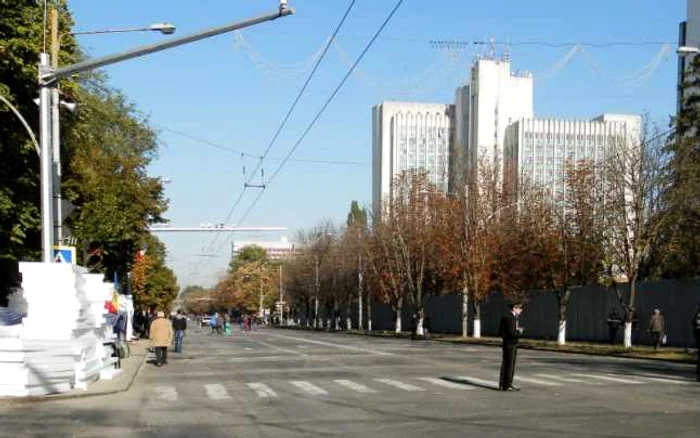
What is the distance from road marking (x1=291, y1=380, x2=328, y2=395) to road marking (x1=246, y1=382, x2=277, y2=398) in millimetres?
661

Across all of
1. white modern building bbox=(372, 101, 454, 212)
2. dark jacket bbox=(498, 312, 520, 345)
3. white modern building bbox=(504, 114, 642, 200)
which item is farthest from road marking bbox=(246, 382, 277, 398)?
white modern building bbox=(372, 101, 454, 212)

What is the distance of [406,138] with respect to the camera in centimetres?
9406

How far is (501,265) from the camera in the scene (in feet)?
175

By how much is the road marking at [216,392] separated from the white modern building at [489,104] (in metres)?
87.1

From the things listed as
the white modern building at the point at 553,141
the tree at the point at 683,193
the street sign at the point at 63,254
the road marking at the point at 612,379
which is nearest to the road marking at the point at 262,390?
the street sign at the point at 63,254

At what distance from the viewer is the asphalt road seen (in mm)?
11938

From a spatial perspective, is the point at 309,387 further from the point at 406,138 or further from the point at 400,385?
the point at 406,138

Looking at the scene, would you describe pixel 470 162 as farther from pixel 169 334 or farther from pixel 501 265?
pixel 169 334

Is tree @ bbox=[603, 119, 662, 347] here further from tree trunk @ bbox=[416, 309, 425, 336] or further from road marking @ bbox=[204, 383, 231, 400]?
road marking @ bbox=[204, 383, 231, 400]

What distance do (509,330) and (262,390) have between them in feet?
16.6

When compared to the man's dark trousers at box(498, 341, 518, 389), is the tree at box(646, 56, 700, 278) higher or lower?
higher

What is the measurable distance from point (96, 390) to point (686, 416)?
11.0m

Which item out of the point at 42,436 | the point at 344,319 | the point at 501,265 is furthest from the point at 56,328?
the point at 344,319

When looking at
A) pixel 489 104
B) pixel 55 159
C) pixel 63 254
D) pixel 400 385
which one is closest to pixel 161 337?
pixel 63 254
